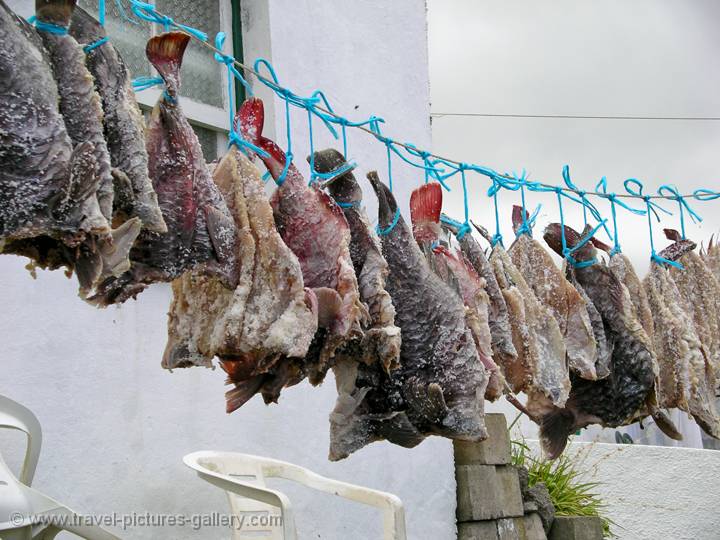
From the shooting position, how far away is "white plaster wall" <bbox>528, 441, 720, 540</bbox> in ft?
30.4

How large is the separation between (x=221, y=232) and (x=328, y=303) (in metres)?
0.42

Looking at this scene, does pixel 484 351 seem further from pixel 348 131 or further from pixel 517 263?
pixel 348 131

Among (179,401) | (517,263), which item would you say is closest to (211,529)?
(179,401)

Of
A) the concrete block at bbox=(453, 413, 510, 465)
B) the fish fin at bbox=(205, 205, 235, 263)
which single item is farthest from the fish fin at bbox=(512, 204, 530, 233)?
the concrete block at bbox=(453, 413, 510, 465)

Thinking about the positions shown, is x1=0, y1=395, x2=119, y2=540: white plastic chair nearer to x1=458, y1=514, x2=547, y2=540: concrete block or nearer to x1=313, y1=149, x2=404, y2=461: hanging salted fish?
x1=313, y1=149, x2=404, y2=461: hanging salted fish

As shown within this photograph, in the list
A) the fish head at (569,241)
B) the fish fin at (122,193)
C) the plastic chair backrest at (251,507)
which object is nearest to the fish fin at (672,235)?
the fish head at (569,241)

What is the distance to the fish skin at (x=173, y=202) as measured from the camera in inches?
98.7

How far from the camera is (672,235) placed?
5.03m

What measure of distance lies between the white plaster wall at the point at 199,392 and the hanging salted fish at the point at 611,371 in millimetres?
1712

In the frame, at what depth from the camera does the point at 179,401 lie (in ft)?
15.6

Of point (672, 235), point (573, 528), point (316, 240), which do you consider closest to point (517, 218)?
point (672, 235)

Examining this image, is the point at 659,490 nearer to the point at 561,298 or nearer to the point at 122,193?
the point at 561,298

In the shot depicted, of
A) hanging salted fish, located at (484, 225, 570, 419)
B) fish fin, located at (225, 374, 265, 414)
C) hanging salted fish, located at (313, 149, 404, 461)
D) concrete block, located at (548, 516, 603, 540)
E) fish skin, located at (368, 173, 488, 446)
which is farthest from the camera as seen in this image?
concrete block, located at (548, 516, 603, 540)

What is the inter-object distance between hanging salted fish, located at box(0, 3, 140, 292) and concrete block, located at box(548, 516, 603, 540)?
6.15 meters
